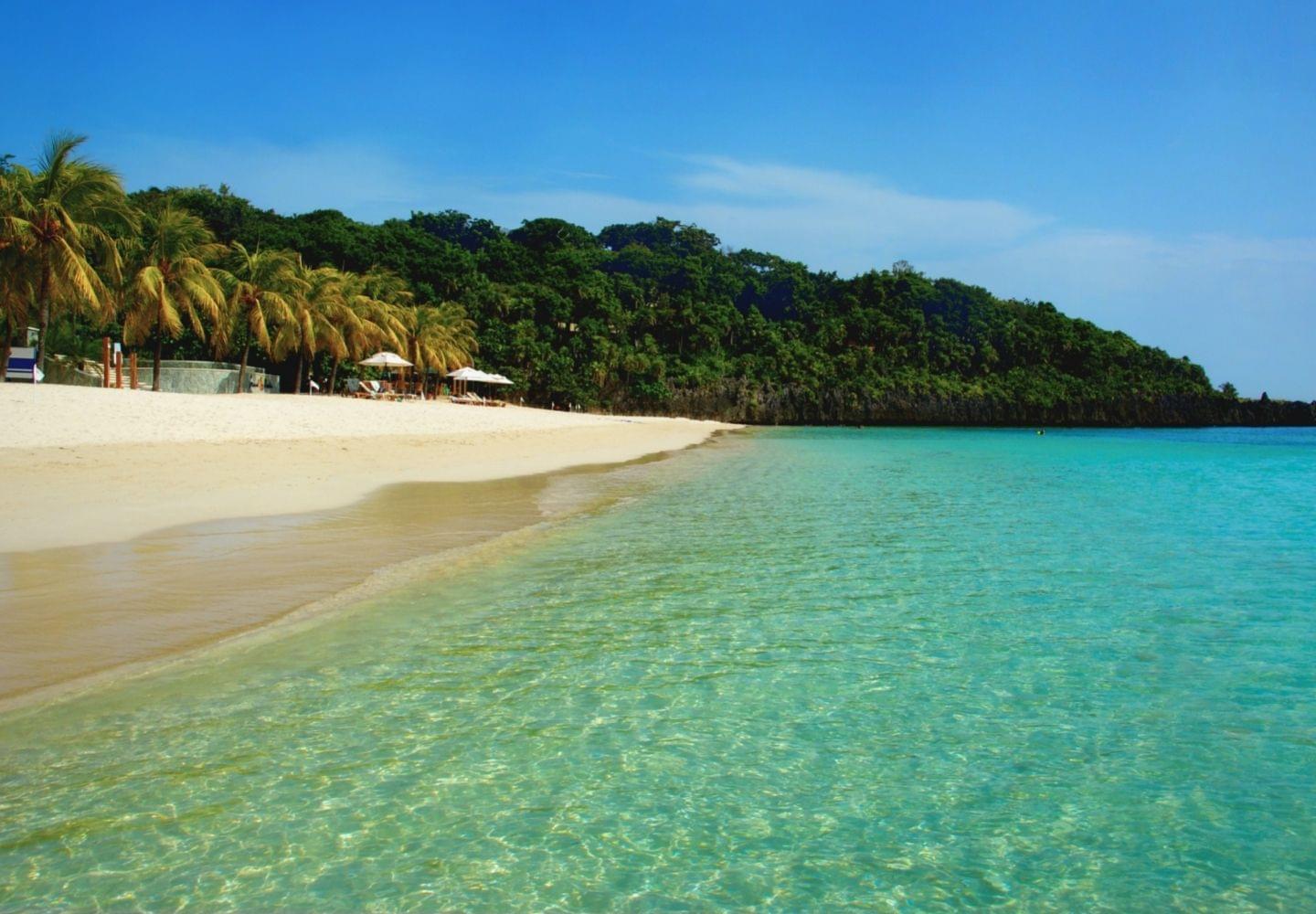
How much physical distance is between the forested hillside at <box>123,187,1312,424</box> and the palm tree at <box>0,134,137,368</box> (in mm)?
20244

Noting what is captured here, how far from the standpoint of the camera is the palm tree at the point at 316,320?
36.1 metres

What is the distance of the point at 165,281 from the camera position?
2856 cm

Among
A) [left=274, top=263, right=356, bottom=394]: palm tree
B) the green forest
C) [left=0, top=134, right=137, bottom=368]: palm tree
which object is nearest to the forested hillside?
the green forest

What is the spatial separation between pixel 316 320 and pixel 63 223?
14.3 metres

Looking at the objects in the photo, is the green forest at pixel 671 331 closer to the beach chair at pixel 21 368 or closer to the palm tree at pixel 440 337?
the palm tree at pixel 440 337

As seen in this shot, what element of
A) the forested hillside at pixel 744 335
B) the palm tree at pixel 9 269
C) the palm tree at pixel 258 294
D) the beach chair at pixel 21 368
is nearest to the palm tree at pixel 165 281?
the palm tree at pixel 258 294

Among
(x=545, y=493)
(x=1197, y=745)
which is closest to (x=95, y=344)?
(x=545, y=493)

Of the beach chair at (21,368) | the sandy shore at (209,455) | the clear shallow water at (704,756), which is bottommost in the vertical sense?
the clear shallow water at (704,756)

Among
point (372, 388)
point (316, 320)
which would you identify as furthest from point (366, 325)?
point (372, 388)

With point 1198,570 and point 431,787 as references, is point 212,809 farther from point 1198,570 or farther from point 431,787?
point 1198,570

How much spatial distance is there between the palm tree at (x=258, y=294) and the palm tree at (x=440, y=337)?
33.6 feet

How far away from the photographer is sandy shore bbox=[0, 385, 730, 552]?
10.3m

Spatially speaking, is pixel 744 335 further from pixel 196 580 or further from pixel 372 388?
pixel 196 580

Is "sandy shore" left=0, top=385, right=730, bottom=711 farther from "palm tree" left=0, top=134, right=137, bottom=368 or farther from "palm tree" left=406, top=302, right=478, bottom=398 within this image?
"palm tree" left=406, top=302, right=478, bottom=398
